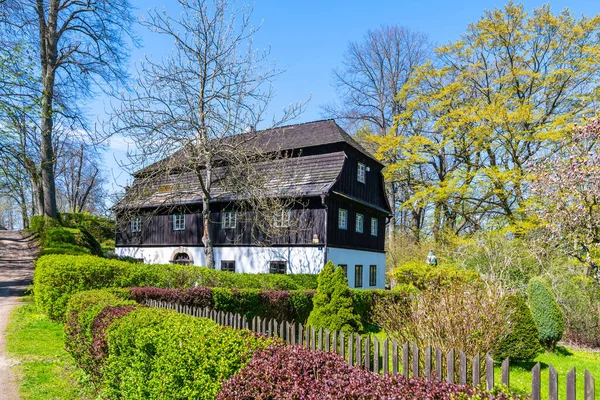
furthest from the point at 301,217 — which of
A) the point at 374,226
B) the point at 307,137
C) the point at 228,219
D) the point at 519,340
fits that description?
the point at 519,340

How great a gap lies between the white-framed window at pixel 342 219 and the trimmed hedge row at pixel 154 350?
54.9ft

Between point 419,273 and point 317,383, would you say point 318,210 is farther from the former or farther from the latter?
point 317,383

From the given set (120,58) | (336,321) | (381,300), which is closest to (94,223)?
(120,58)

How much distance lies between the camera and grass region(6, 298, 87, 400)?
7.16 meters

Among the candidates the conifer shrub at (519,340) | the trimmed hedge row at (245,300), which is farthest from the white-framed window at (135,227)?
the conifer shrub at (519,340)

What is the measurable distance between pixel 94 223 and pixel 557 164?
1460 inches

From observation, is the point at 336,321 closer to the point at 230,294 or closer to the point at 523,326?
the point at 230,294

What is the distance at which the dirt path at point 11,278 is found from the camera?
24.6 ft

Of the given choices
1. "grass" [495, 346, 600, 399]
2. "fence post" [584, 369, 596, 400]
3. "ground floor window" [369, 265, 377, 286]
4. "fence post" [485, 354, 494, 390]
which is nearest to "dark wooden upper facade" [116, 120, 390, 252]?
"ground floor window" [369, 265, 377, 286]

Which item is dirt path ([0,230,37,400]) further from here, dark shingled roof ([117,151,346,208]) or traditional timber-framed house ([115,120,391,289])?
dark shingled roof ([117,151,346,208])

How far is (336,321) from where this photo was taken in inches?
455

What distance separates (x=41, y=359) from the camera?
8.84 m


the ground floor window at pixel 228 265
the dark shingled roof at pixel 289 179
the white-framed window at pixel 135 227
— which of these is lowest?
the ground floor window at pixel 228 265

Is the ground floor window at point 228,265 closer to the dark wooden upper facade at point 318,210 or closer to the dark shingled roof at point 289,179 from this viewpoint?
the dark wooden upper facade at point 318,210
